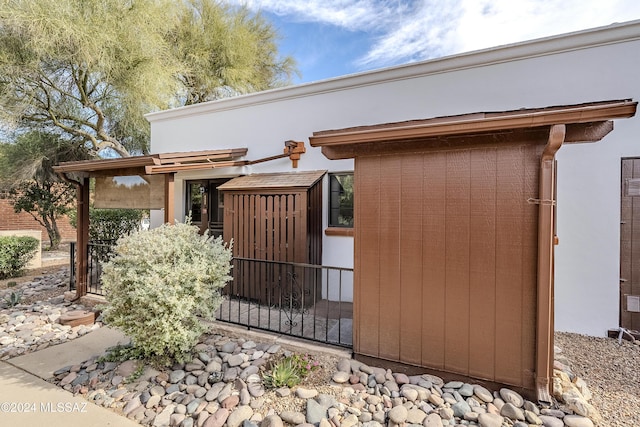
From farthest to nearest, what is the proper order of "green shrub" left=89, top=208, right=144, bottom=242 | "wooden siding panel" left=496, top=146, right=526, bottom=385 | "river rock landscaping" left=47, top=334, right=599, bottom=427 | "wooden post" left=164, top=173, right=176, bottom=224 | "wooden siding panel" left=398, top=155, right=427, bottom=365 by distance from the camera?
"green shrub" left=89, top=208, right=144, bottom=242 → "wooden post" left=164, top=173, right=176, bottom=224 → "wooden siding panel" left=398, top=155, right=427, bottom=365 → "wooden siding panel" left=496, top=146, right=526, bottom=385 → "river rock landscaping" left=47, top=334, right=599, bottom=427

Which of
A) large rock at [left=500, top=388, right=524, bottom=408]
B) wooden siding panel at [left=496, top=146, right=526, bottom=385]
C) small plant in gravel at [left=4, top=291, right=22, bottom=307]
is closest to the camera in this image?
large rock at [left=500, top=388, right=524, bottom=408]

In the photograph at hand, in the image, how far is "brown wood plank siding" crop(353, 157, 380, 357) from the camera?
10.7ft

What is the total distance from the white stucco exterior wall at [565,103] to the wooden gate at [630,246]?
0.08 metres

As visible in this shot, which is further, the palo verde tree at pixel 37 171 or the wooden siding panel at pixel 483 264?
the palo verde tree at pixel 37 171

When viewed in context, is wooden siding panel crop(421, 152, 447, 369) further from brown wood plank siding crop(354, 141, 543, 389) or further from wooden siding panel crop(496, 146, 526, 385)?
wooden siding panel crop(496, 146, 526, 385)

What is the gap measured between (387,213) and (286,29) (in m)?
10.8

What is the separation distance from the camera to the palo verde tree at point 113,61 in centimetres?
688

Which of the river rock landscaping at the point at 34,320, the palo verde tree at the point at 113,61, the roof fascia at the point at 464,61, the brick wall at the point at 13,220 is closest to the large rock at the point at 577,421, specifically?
the roof fascia at the point at 464,61

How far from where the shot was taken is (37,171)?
968 cm

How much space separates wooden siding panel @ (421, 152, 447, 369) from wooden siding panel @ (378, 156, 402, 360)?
0.84 feet

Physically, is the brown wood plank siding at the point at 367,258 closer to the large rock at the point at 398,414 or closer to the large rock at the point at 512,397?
the large rock at the point at 398,414

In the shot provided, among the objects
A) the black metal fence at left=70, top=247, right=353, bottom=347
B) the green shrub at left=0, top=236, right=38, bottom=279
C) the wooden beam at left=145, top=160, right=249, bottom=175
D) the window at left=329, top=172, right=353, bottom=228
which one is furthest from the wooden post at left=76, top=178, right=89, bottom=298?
the window at left=329, top=172, right=353, bottom=228

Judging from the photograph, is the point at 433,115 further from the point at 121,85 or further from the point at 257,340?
the point at 121,85

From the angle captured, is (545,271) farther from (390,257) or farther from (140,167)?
(140,167)
